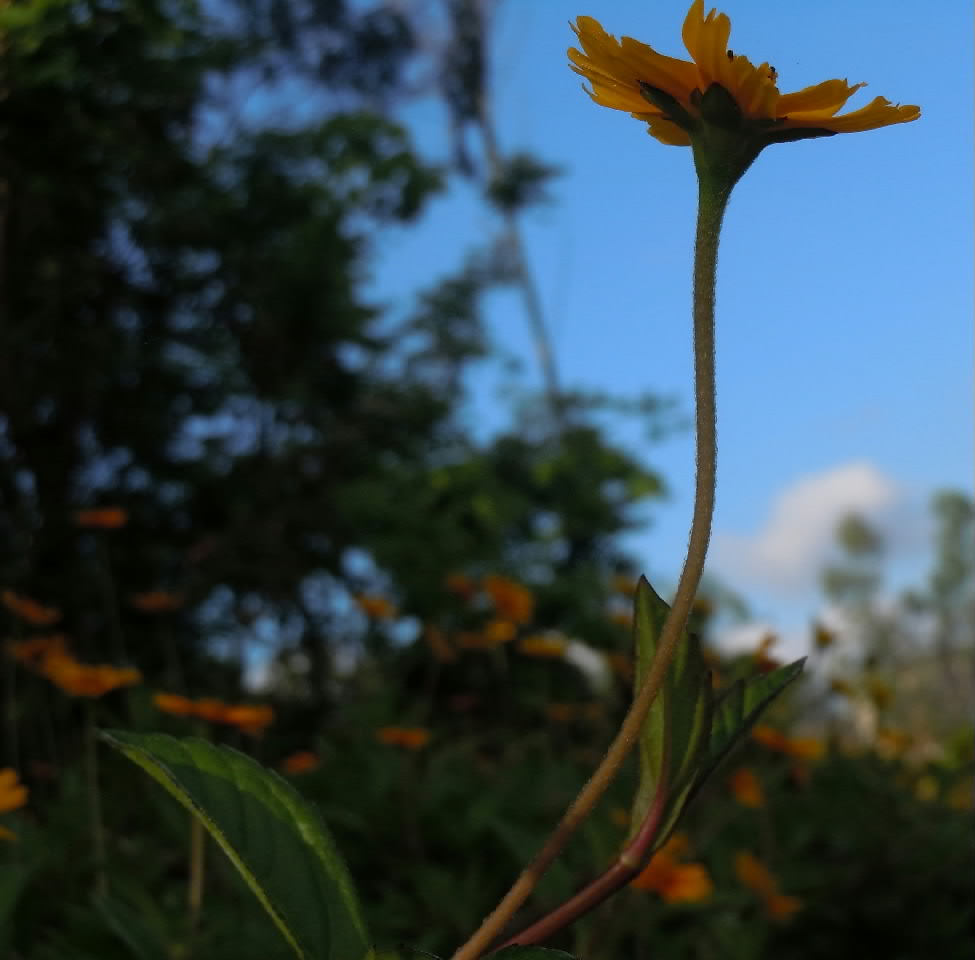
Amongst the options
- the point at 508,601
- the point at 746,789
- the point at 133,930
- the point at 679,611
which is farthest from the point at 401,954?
→ the point at 508,601

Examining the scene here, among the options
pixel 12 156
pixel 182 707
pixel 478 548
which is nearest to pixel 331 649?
pixel 478 548

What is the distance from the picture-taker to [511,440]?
473cm

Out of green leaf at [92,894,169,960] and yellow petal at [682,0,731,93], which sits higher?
yellow petal at [682,0,731,93]

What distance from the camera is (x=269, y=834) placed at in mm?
439

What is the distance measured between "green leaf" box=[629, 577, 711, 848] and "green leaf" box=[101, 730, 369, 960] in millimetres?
115

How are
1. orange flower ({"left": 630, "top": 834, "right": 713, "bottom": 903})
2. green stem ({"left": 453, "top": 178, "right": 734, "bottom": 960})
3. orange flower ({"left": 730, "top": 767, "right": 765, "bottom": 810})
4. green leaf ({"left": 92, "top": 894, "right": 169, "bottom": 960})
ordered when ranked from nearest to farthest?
1. green stem ({"left": 453, "top": 178, "right": 734, "bottom": 960})
2. green leaf ({"left": 92, "top": 894, "right": 169, "bottom": 960})
3. orange flower ({"left": 630, "top": 834, "right": 713, "bottom": 903})
4. orange flower ({"left": 730, "top": 767, "right": 765, "bottom": 810})

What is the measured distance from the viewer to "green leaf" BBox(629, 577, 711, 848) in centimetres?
41

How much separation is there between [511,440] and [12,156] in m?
2.28

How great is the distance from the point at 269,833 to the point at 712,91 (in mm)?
328

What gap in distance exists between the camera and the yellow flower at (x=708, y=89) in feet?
1.41

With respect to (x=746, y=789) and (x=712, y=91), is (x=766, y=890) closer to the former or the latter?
(x=746, y=789)

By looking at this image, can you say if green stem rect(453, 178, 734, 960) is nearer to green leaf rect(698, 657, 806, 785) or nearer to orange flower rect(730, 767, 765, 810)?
green leaf rect(698, 657, 806, 785)

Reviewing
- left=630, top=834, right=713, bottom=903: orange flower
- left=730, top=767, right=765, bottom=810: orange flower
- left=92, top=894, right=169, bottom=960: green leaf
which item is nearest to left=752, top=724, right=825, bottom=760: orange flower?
left=730, top=767, right=765, bottom=810: orange flower

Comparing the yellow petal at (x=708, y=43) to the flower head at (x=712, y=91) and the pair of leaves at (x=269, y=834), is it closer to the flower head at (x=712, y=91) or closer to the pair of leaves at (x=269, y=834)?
the flower head at (x=712, y=91)
